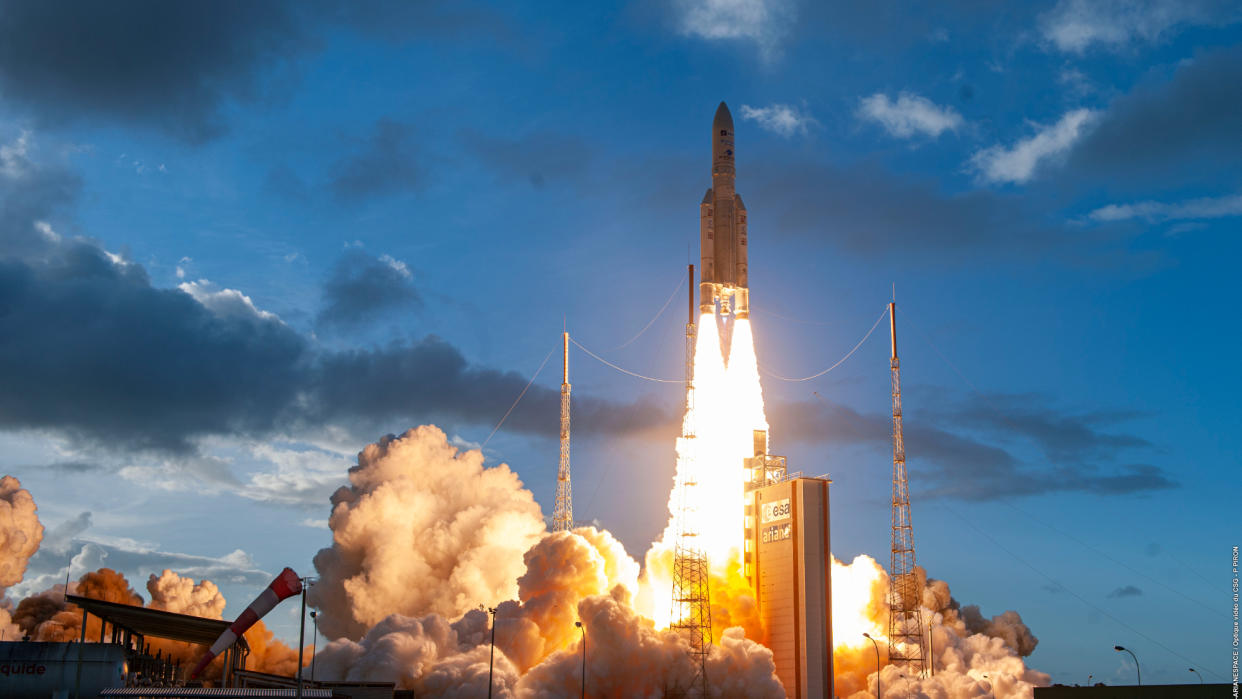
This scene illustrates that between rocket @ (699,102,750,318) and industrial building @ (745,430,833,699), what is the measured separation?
1747 centimetres

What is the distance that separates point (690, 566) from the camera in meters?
103

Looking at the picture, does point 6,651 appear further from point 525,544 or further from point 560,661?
point 525,544

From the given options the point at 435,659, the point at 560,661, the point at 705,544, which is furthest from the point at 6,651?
the point at 705,544

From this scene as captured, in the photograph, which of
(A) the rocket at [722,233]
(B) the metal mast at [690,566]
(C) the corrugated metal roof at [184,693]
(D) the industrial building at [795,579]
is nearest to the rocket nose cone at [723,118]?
(A) the rocket at [722,233]

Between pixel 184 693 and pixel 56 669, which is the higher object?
pixel 56 669

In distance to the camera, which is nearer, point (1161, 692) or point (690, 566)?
point (1161, 692)

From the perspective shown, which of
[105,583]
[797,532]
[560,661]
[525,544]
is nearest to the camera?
[560,661]

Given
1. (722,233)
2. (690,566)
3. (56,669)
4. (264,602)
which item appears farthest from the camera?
(722,233)

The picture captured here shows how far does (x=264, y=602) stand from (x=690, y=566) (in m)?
37.6

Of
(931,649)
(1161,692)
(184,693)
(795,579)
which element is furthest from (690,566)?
(184,693)

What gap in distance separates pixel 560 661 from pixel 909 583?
110 feet

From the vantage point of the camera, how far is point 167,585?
136000 millimetres

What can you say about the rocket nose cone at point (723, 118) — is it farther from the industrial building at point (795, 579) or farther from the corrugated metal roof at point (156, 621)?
the corrugated metal roof at point (156, 621)

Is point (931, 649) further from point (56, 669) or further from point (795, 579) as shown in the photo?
point (56, 669)
